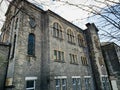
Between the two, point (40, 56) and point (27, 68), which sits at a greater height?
point (40, 56)

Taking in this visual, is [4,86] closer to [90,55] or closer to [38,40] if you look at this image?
[38,40]

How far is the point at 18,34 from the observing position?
34.6 feet

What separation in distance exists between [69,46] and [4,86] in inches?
351

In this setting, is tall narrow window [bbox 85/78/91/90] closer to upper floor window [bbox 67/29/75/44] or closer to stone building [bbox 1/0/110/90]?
stone building [bbox 1/0/110/90]

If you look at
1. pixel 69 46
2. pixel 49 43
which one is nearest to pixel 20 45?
pixel 49 43

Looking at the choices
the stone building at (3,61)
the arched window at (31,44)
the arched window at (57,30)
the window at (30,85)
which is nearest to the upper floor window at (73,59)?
the arched window at (57,30)

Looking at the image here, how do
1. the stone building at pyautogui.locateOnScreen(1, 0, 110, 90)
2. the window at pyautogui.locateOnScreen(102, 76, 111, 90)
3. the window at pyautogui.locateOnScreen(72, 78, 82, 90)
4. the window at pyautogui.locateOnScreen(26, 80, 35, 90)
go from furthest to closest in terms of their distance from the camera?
the window at pyautogui.locateOnScreen(102, 76, 111, 90), the window at pyautogui.locateOnScreen(72, 78, 82, 90), the stone building at pyautogui.locateOnScreen(1, 0, 110, 90), the window at pyautogui.locateOnScreen(26, 80, 35, 90)

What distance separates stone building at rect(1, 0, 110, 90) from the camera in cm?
984

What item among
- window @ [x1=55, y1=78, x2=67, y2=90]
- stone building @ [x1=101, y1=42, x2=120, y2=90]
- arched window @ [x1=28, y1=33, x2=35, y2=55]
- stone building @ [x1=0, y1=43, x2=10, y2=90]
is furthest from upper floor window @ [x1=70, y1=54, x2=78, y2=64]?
stone building @ [x1=101, y1=42, x2=120, y2=90]

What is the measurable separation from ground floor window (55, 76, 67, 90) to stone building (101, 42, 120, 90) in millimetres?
11522

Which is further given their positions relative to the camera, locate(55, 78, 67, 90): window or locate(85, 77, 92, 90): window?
locate(85, 77, 92, 90): window

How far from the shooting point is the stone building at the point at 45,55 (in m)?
9.84

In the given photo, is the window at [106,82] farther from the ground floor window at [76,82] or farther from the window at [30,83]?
the window at [30,83]

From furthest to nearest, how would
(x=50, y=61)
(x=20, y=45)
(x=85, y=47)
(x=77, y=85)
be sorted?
(x=85, y=47)
(x=77, y=85)
(x=50, y=61)
(x=20, y=45)
